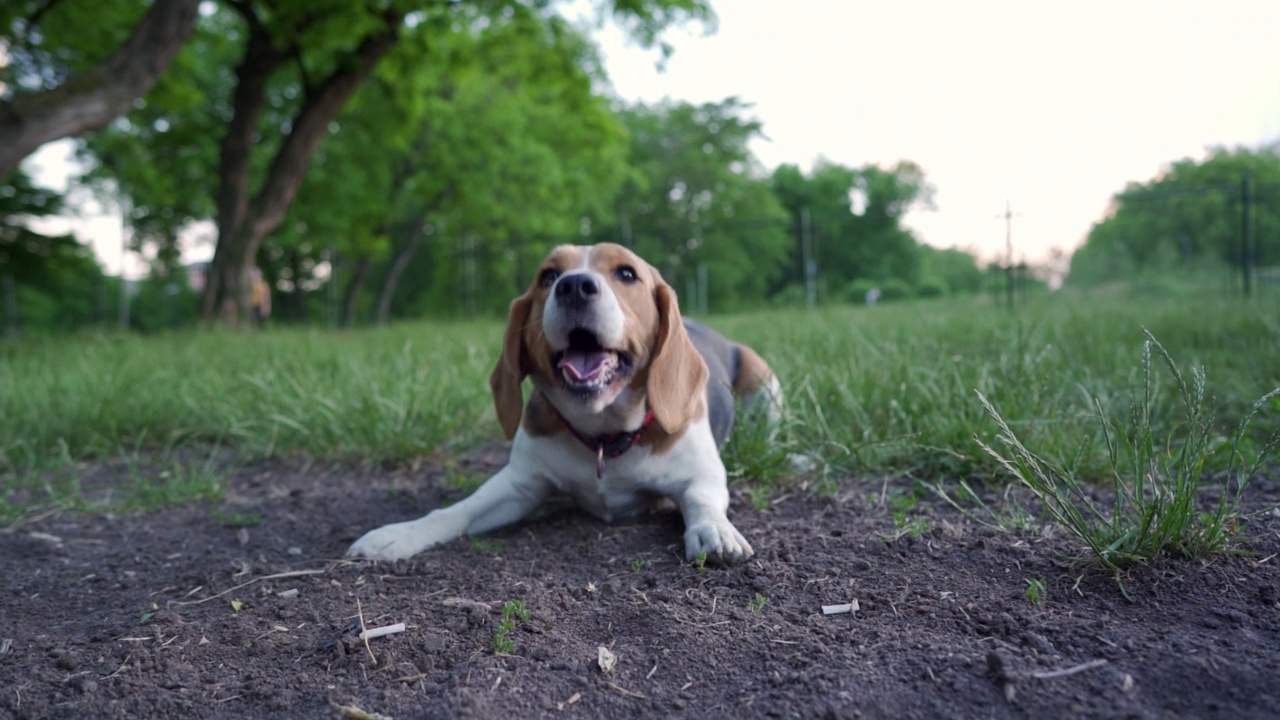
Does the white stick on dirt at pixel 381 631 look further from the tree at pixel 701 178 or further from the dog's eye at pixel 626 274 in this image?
the tree at pixel 701 178

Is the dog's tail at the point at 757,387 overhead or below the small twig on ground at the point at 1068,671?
overhead

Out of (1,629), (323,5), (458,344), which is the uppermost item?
(323,5)

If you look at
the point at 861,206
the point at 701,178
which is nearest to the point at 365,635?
the point at 701,178

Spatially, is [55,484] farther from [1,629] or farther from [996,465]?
[996,465]

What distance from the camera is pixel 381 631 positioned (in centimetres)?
210

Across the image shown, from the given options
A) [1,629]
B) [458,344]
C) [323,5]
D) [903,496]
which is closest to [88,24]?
[323,5]

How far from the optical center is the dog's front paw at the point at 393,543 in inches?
109

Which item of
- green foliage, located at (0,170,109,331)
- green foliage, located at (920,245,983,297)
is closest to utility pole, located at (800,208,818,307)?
green foliage, located at (920,245,983,297)

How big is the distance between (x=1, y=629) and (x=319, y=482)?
1693 millimetres

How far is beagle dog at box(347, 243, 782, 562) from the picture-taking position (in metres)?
2.78

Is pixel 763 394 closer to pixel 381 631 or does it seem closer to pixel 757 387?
pixel 757 387

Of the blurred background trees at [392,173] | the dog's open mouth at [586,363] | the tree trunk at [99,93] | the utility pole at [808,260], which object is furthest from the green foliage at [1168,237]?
the dog's open mouth at [586,363]

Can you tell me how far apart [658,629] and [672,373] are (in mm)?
1040

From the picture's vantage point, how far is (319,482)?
13.1 ft
